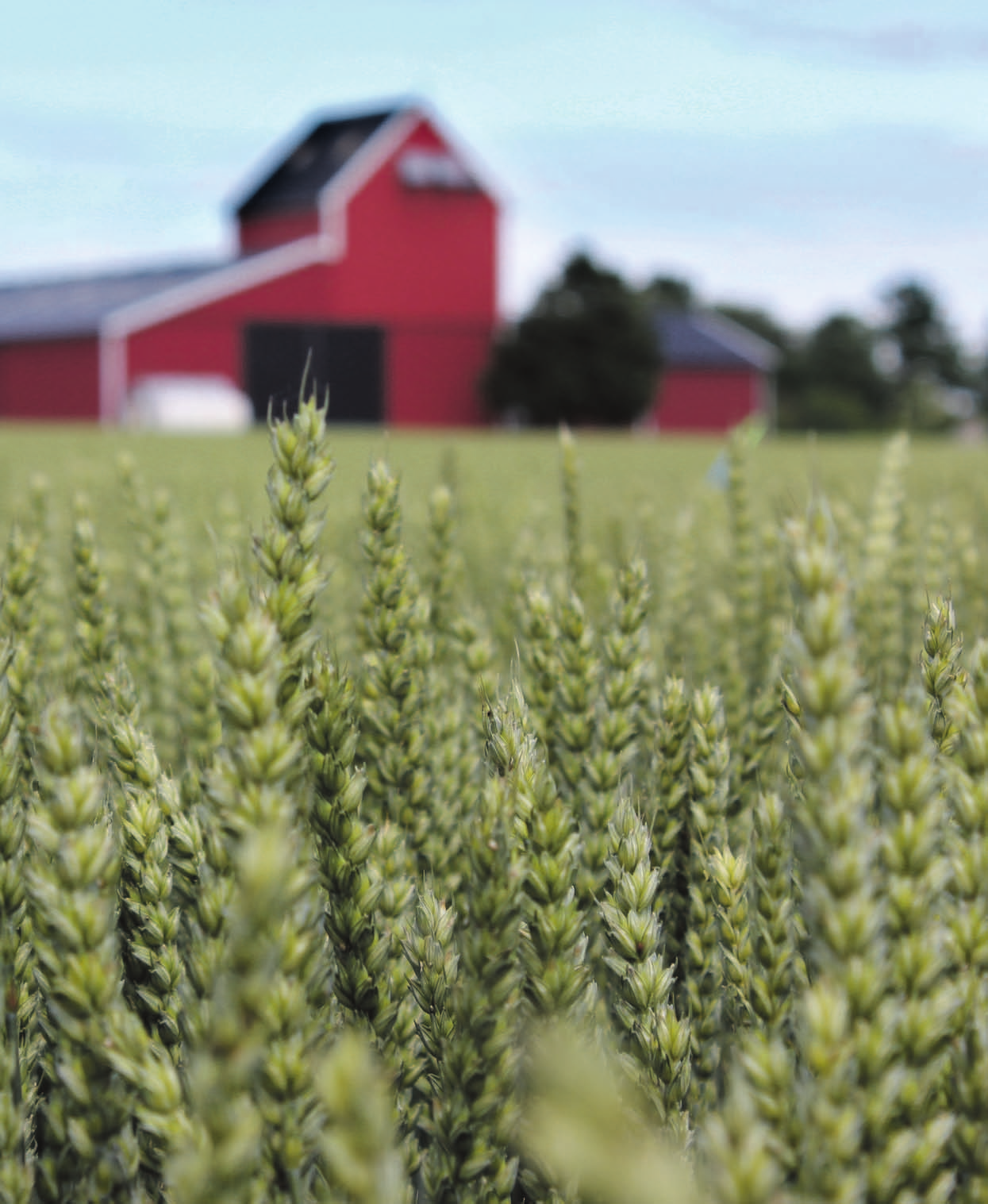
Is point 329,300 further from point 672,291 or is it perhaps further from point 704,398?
point 672,291

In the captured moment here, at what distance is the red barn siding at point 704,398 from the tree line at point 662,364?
2.73 meters

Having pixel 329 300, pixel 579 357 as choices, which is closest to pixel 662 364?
pixel 579 357

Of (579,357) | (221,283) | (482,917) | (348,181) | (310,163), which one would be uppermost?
(310,163)

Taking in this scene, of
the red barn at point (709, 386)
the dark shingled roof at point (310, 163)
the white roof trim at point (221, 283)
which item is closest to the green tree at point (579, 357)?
the red barn at point (709, 386)

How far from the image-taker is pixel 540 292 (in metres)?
43.4

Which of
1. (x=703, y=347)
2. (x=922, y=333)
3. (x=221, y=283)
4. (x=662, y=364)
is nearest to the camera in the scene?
(x=221, y=283)

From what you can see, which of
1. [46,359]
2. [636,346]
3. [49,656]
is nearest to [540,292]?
[636,346]

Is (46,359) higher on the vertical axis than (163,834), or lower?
higher

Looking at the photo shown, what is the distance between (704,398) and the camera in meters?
47.7

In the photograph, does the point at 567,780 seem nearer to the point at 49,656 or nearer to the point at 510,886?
the point at 510,886

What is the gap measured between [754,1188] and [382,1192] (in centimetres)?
14

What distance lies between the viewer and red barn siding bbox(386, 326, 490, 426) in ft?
125

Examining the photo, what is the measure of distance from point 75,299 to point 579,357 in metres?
14.4

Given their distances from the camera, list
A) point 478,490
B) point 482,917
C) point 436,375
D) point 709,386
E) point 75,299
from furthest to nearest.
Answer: point 709,386 → point 436,375 → point 75,299 → point 478,490 → point 482,917
